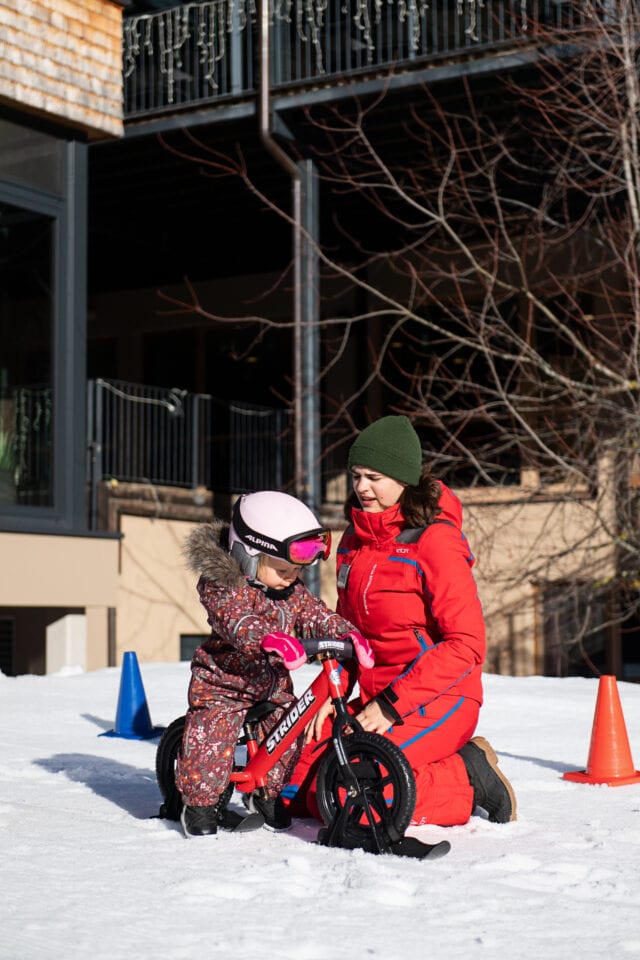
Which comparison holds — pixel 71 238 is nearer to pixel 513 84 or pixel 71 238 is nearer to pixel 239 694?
pixel 513 84

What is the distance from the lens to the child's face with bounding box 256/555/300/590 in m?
4.59

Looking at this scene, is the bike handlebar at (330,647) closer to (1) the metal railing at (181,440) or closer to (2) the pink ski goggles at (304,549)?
(2) the pink ski goggles at (304,549)

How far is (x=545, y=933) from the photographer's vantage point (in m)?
3.38

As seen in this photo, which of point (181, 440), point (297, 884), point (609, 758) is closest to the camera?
point (297, 884)

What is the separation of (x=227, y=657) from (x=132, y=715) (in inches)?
116

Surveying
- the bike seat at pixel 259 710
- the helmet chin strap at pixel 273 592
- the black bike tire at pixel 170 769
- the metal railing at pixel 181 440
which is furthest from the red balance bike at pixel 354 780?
the metal railing at pixel 181 440

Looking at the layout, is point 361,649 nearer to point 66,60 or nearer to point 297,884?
point 297,884

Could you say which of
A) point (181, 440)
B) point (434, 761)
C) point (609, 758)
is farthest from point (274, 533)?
point (181, 440)

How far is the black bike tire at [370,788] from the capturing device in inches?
168

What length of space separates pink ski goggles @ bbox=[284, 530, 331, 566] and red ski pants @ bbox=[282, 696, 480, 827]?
58cm

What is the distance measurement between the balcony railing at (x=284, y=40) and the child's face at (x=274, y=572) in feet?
28.5

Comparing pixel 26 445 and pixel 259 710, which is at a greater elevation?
pixel 26 445

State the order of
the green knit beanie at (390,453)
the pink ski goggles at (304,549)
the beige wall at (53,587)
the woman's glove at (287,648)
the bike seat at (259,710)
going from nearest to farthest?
the woman's glove at (287,648)
the pink ski goggles at (304,549)
the bike seat at (259,710)
the green knit beanie at (390,453)
the beige wall at (53,587)

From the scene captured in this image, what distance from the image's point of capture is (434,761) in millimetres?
4742
